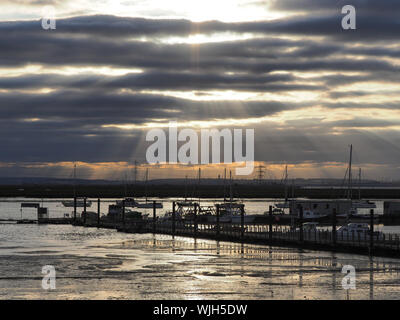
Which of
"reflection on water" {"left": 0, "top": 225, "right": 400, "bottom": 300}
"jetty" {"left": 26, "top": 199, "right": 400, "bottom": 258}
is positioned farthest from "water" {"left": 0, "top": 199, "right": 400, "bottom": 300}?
"jetty" {"left": 26, "top": 199, "right": 400, "bottom": 258}

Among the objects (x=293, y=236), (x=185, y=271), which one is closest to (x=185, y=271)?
(x=185, y=271)

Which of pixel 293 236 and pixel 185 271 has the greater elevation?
pixel 185 271

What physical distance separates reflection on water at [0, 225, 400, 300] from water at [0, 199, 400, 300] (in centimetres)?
5

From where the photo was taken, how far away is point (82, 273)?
4972cm

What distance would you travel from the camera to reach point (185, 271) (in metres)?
51.3

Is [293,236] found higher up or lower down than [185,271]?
lower down

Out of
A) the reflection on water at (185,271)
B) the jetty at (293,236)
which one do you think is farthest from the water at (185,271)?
the jetty at (293,236)

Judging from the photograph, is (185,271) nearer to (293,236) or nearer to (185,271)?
(185,271)

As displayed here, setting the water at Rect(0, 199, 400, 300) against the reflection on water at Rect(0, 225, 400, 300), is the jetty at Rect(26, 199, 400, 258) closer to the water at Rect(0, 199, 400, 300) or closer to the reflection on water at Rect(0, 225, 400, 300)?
the reflection on water at Rect(0, 225, 400, 300)

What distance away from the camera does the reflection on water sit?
41188 millimetres

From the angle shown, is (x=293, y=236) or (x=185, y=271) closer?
(x=185, y=271)
